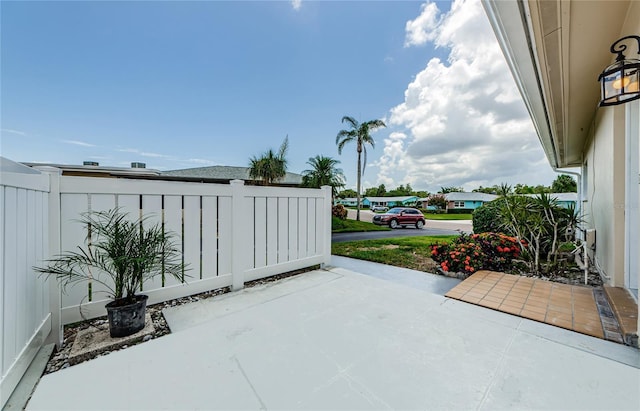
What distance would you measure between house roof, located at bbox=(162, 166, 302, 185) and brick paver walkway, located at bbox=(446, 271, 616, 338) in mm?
12003

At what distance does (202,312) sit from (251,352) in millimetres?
1056

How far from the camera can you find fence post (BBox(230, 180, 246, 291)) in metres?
3.27

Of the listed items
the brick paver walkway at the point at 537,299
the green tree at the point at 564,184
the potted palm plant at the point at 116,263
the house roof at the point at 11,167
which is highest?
the green tree at the point at 564,184

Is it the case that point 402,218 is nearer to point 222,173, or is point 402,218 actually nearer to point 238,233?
point 222,173

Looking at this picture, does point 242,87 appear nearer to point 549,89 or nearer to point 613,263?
point 549,89

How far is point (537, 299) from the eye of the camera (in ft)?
9.61

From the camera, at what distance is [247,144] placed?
14609 mm

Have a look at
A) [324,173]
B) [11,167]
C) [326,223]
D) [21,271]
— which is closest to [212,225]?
[21,271]

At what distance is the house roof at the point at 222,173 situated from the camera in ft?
42.7

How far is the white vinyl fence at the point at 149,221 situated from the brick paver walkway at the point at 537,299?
2.45m

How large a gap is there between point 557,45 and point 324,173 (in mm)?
13278

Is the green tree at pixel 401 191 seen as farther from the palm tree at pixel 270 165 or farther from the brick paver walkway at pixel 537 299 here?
the brick paver walkway at pixel 537 299

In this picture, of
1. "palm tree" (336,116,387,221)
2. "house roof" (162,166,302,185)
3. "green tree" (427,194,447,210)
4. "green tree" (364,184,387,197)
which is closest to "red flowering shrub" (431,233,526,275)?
"house roof" (162,166,302,185)

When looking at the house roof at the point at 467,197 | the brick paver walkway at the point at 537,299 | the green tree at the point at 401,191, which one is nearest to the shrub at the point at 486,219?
the brick paver walkway at the point at 537,299
